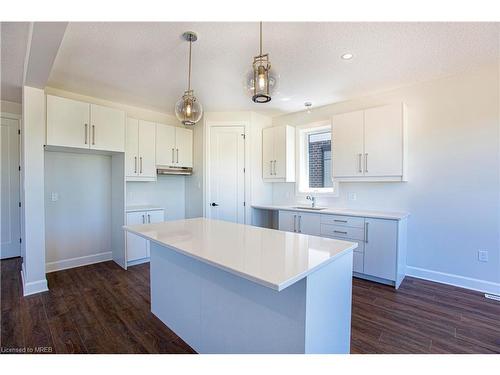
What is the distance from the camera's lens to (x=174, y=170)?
430cm

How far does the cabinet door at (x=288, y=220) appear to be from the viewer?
3803 mm

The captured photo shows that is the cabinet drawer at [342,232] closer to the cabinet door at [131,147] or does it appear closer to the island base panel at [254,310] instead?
the island base panel at [254,310]

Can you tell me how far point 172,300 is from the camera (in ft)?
6.75

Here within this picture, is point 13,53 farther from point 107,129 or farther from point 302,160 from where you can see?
point 302,160

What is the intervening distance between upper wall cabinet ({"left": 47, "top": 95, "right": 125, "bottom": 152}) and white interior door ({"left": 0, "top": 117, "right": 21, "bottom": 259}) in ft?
5.42

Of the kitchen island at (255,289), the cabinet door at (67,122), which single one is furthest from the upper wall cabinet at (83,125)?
the kitchen island at (255,289)

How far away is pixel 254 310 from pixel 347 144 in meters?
2.81

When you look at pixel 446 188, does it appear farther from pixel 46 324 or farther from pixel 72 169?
pixel 72 169

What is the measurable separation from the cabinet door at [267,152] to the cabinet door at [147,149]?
6.11ft

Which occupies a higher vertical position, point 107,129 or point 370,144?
point 107,129

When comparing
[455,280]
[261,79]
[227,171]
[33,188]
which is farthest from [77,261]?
[455,280]

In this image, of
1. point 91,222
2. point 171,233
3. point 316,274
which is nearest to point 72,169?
point 91,222

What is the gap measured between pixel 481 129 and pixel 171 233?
3.48 m

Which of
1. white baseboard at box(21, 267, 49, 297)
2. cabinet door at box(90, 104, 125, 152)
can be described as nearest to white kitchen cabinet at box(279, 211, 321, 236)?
cabinet door at box(90, 104, 125, 152)
